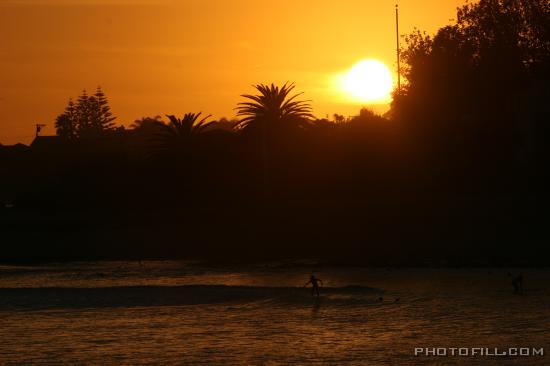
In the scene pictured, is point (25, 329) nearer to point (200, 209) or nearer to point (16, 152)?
point (200, 209)

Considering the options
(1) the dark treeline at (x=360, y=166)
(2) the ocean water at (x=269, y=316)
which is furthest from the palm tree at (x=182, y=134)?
(2) the ocean water at (x=269, y=316)

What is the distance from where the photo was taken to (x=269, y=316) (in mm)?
26516

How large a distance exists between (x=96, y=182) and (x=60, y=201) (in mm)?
4879

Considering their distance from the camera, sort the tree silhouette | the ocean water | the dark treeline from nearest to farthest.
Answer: the ocean water
the dark treeline
the tree silhouette

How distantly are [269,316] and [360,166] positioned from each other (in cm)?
4410

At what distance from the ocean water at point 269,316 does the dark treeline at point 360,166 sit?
17.0m

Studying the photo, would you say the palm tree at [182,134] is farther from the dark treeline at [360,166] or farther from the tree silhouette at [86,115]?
the tree silhouette at [86,115]

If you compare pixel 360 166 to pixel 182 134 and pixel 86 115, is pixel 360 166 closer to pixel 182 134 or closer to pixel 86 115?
pixel 182 134

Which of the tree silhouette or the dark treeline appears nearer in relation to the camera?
the dark treeline

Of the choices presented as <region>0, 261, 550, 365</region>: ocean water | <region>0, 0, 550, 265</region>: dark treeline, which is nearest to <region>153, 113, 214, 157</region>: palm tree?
<region>0, 0, 550, 265</region>: dark treeline

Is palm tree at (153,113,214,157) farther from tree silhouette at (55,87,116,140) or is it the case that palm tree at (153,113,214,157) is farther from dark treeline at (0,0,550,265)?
tree silhouette at (55,87,116,140)

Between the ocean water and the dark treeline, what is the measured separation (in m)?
17.0

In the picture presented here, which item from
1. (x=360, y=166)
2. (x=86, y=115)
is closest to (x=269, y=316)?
(x=360, y=166)

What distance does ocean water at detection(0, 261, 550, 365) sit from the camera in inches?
835
